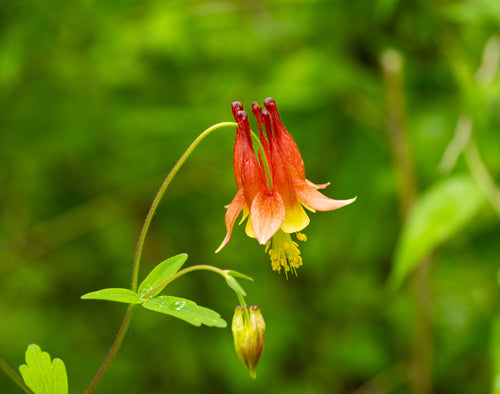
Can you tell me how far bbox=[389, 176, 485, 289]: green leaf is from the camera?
1.91 metres

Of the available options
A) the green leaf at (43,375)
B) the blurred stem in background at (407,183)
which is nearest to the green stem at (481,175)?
the blurred stem in background at (407,183)

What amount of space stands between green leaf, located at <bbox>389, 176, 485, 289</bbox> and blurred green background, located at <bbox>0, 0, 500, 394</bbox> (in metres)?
0.28

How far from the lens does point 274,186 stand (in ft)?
4.95

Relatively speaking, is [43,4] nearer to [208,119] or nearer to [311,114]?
[208,119]

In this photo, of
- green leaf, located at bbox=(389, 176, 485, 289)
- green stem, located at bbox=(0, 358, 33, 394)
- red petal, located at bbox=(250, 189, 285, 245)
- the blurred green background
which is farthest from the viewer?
the blurred green background

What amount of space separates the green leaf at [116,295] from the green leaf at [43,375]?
22 cm

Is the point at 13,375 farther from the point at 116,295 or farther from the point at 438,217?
the point at 438,217

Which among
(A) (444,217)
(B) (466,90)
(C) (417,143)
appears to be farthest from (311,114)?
(A) (444,217)

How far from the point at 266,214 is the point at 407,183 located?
3.94 feet

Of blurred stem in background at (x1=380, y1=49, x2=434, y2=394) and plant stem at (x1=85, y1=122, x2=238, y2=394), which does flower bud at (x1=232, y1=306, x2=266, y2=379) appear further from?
blurred stem in background at (x1=380, y1=49, x2=434, y2=394)

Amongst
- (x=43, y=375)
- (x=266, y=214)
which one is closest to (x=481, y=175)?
(x=266, y=214)

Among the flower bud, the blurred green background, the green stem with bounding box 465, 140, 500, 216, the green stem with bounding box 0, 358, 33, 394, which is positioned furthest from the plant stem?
the blurred green background

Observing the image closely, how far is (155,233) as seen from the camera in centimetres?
354

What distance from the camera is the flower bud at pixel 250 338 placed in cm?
144
